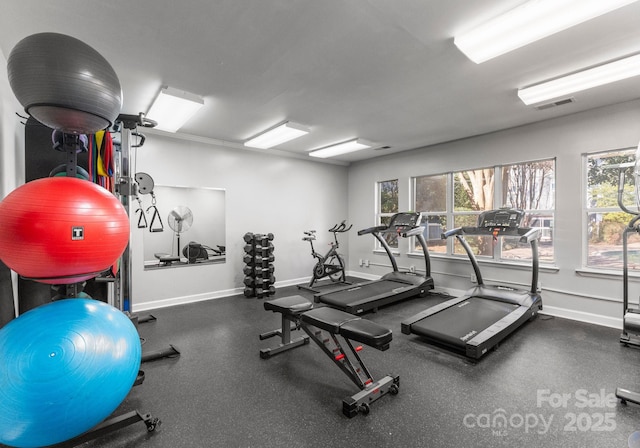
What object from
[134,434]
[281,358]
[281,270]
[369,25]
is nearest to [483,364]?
[281,358]

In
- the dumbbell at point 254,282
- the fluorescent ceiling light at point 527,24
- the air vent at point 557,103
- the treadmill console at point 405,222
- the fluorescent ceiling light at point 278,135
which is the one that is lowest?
the dumbbell at point 254,282

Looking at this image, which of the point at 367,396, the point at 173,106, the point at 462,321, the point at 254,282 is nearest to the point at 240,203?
the point at 254,282

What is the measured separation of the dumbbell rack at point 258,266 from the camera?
16.7 feet

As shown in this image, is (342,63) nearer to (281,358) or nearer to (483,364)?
(281,358)

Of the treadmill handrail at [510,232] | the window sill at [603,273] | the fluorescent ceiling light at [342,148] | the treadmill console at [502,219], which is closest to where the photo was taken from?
the window sill at [603,273]

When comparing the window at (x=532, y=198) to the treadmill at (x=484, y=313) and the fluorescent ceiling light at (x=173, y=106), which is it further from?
the fluorescent ceiling light at (x=173, y=106)

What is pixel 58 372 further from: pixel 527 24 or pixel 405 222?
pixel 405 222

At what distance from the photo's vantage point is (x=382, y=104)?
3613 mm

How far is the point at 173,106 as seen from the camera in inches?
135

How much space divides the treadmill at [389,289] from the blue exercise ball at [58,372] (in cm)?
296

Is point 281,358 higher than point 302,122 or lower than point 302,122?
lower

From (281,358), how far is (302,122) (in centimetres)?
306

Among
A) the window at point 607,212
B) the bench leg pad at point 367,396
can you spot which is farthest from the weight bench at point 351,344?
the window at point 607,212

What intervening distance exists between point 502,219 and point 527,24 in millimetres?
2603
